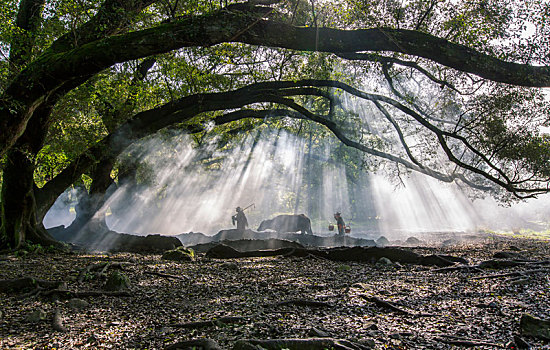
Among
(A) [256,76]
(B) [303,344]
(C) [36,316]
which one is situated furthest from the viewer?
(A) [256,76]

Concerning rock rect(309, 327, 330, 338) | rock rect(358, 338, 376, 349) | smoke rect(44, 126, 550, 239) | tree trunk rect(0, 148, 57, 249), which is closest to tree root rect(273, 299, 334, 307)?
rock rect(309, 327, 330, 338)

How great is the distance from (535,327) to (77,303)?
16.8ft

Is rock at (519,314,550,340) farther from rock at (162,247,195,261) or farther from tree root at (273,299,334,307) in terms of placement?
rock at (162,247,195,261)

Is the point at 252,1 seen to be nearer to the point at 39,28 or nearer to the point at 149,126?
the point at 149,126

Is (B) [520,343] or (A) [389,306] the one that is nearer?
(B) [520,343]

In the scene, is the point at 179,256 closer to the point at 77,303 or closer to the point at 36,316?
the point at 77,303

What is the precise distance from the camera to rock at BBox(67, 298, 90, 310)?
4304 millimetres

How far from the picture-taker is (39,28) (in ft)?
30.2

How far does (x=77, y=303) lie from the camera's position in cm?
Answer: 435

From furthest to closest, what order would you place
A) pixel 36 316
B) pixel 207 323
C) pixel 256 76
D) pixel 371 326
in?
1. pixel 256 76
2. pixel 36 316
3. pixel 207 323
4. pixel 371 326

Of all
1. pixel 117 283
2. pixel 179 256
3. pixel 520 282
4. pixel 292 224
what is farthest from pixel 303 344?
pixel 292 224

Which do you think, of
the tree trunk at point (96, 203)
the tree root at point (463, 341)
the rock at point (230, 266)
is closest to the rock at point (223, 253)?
the rock at point (230, 266)

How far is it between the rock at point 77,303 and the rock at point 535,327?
4.96 metres

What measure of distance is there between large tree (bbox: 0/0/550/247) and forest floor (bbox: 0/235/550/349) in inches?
144
